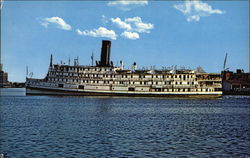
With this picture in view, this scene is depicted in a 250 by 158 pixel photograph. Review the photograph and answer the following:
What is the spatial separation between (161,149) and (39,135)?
9408mm

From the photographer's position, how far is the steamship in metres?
87.2

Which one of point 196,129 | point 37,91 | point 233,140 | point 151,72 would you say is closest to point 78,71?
point 37,91

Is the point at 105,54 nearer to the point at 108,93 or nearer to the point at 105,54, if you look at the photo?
the point at 105,54

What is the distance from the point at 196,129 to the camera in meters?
29.5

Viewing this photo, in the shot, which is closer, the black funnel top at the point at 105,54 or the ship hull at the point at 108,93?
the ship hull at the point at 108,93

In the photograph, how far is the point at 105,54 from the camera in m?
92.4

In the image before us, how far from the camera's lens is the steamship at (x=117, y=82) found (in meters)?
87.2

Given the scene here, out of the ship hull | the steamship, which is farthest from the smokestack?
the ship hull

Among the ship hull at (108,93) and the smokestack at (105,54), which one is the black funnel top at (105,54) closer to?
the smokestack at (105,54)

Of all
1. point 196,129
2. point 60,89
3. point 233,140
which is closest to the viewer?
point 233,140

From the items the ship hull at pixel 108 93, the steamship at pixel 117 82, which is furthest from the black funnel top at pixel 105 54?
the ship hull at pixel 108 93

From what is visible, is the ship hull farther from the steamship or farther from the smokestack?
the smokestack

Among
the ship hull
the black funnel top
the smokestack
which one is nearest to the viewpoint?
the ship hull

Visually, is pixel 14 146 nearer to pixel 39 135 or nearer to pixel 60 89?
pixel 39 135
